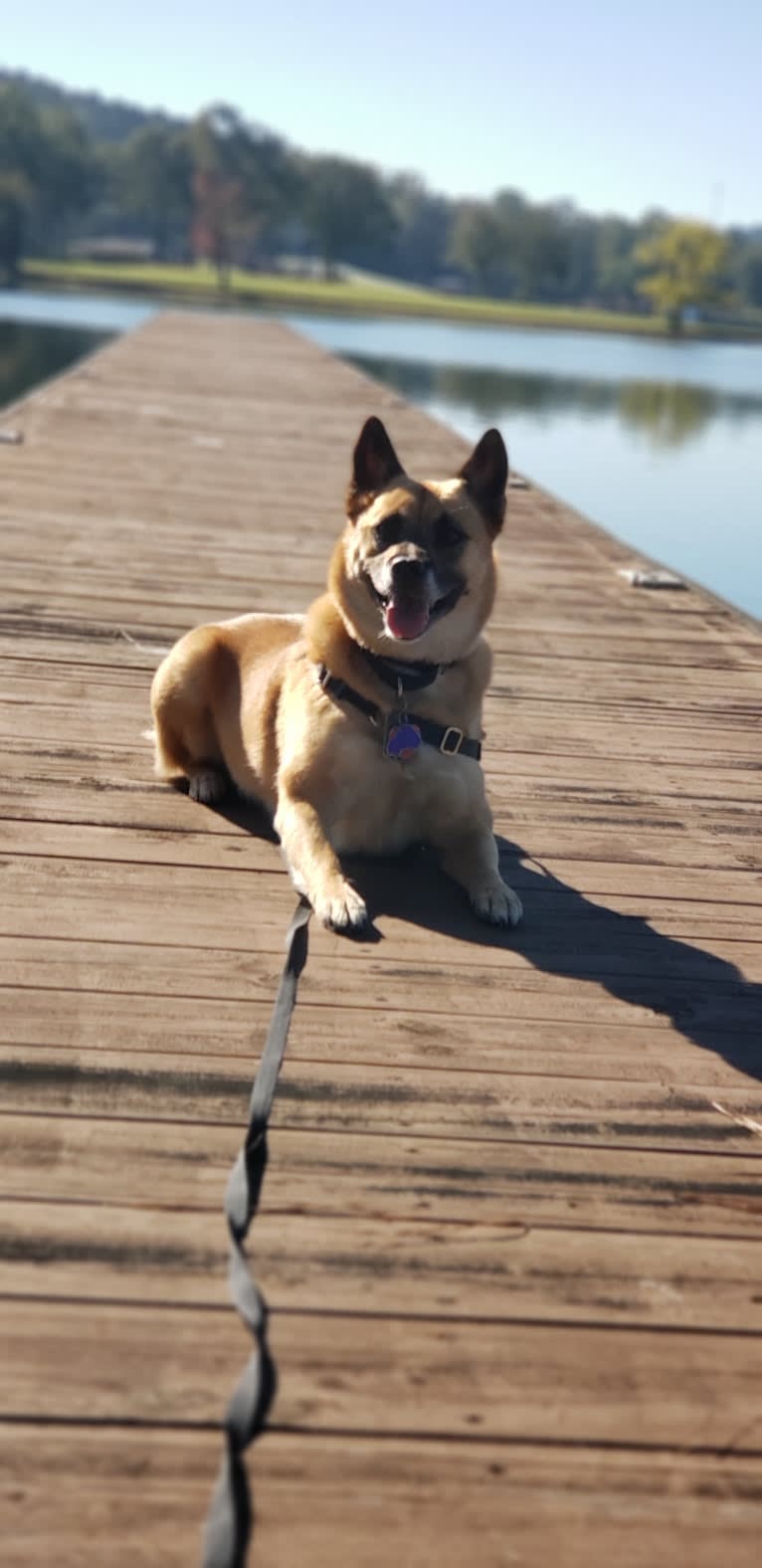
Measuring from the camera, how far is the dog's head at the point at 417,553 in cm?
378

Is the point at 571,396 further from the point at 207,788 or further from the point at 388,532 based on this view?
the point at 388,532

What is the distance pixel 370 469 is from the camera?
4.08 m

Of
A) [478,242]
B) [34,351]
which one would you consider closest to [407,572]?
[34,351]

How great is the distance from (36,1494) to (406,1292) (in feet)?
2.06

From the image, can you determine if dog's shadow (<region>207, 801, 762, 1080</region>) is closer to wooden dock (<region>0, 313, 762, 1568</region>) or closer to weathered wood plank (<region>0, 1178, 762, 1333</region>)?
wooden dock (<region>0, 313, 762, 1568</region>)

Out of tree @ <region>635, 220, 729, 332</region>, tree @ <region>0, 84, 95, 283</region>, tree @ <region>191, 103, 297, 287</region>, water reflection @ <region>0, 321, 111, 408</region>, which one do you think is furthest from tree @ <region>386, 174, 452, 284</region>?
water reflection @ <region>0, 321, 111, 408</region>

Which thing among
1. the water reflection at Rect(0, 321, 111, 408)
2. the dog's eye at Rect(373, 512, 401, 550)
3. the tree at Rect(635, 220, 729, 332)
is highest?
the tree at Rect(635, 220, 729, 332)

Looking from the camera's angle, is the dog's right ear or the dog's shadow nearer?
the dog's shadow

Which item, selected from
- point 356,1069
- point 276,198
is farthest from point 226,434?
point 276,198

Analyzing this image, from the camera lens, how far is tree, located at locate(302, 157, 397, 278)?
115188mm

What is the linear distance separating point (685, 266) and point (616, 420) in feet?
266

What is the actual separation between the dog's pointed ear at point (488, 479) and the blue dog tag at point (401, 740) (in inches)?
25.2

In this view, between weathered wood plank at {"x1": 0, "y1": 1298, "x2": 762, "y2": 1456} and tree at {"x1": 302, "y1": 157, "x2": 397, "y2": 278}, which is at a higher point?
tree at {"x1": 302, "y1": 157, "x2": 397, "y2": 278}

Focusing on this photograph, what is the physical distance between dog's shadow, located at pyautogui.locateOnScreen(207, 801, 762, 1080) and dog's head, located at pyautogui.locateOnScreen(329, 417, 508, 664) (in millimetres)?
606
